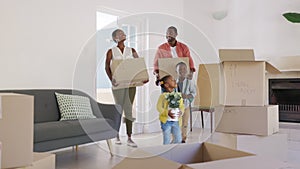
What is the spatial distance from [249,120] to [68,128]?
1729 mm

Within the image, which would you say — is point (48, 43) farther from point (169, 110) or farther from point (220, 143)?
point (220, 143)

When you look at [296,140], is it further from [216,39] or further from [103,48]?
[103,48]

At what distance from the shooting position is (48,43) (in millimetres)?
3838

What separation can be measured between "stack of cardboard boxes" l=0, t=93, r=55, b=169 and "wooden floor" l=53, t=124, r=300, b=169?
542 millimetres

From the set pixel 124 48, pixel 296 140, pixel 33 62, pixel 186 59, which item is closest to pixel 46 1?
pixel 33 62

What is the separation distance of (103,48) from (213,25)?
243 centimetres

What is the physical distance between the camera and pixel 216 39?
5.79m

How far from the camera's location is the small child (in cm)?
275

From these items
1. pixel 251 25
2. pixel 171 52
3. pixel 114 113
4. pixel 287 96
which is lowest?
pixel 114 113

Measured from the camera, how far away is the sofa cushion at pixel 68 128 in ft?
9.46

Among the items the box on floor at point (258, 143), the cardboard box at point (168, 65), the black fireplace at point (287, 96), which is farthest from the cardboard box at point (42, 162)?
the black fireplace at point (287, 96)

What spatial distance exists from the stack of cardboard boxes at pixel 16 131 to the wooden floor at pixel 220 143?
0.54m

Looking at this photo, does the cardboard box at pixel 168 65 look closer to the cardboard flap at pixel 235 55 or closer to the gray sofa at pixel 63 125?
the cardboard flap at pixel 235 55

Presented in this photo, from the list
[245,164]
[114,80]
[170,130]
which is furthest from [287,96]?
[245,164]
